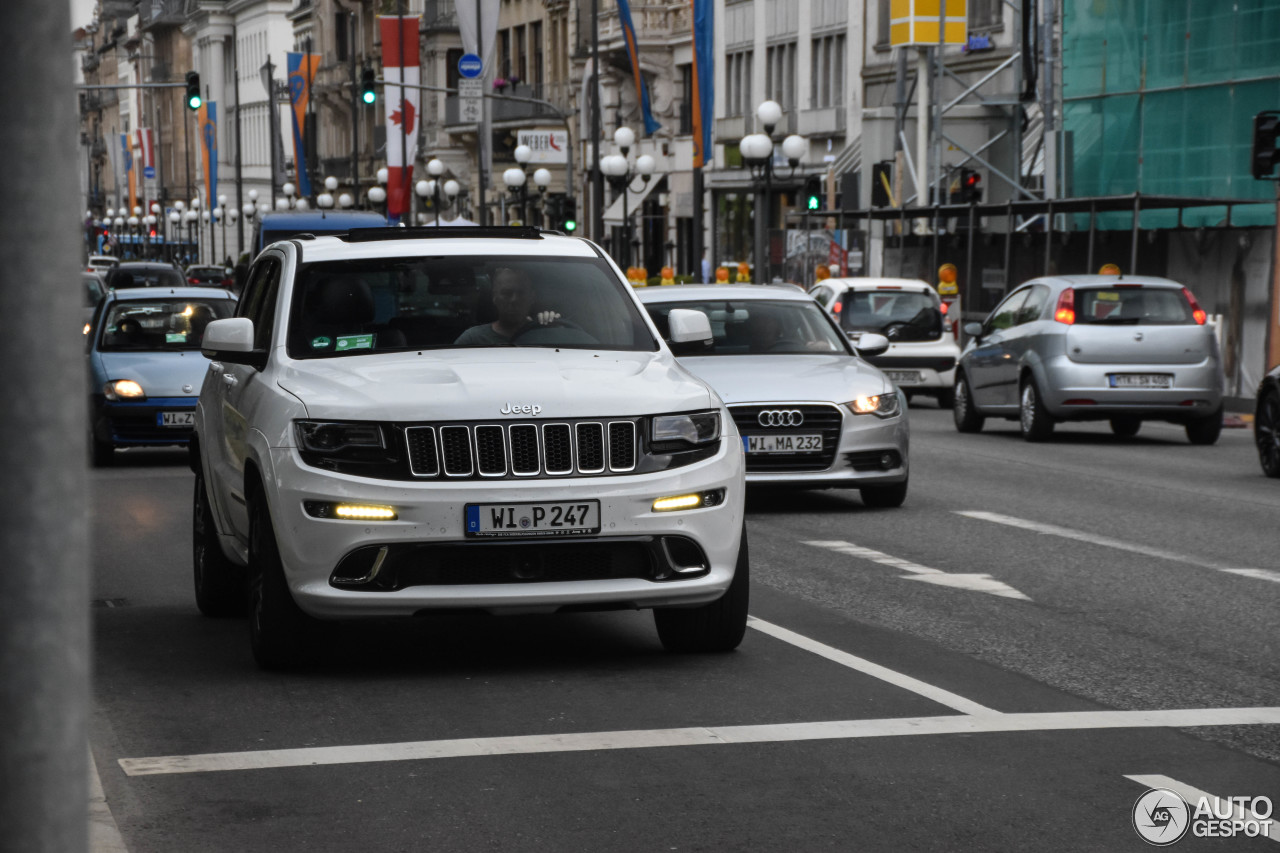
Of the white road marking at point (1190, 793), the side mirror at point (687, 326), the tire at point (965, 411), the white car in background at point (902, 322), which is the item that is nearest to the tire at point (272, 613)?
the side mirror at point (687, 326)

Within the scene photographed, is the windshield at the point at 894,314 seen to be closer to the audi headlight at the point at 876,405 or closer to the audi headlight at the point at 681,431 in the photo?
the audi headlight at the point at 876,405

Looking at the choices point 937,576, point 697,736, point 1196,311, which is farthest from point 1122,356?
point 697,736

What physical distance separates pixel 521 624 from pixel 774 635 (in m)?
1.13

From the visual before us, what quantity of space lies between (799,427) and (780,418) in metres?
0.14

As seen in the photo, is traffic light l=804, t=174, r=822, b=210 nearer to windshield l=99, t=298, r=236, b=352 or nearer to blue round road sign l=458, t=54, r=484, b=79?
blue round road sign l=458, t=54, r=484, b=79

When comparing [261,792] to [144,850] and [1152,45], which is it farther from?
[1152,45]

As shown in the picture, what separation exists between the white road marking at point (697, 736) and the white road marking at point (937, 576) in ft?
10.2

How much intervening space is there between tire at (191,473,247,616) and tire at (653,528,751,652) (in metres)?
2.13

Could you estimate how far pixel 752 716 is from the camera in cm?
707

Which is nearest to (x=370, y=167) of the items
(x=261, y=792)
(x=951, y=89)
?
(x=951, y=89)

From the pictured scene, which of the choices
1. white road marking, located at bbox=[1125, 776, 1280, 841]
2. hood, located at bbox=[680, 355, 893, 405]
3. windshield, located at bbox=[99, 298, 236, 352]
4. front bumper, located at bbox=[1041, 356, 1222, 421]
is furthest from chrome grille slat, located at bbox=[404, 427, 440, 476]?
front bumper, located at bbox=[1041, 356, 1222, 421]

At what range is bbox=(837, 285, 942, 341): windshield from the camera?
28.5 meters

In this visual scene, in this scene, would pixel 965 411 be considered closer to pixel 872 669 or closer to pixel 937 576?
pixel 937 576

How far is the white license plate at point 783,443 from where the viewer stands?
47.3 feet
